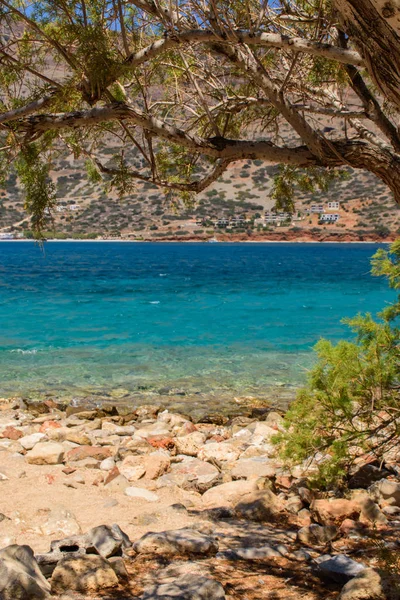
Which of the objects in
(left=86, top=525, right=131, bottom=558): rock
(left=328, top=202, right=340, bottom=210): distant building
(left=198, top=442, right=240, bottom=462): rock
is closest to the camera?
(left=86, top=525, right=131, bottom=558): rock

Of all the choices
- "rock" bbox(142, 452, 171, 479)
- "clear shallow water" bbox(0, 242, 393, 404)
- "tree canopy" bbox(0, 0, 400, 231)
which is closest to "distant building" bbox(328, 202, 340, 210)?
"clear shallow water" bbox(0, 242, 393, 404)

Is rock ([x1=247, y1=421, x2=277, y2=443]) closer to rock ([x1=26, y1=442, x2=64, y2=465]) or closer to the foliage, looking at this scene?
rock ([x1=26, y1=442, x2=64, y2=465])

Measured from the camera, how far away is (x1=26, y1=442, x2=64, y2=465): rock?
6.75 m

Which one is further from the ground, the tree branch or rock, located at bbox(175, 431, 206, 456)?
the tree branch

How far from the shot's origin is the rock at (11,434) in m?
8.00

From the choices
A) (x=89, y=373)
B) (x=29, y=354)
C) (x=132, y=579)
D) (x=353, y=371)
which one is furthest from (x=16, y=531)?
(x=29, y=354)

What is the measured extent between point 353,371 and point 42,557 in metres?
2.51

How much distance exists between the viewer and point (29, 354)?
14.5 metres

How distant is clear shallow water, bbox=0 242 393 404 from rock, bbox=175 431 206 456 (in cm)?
258

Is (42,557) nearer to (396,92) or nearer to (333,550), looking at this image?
(333,550)

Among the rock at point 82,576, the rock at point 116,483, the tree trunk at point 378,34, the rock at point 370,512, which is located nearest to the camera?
the tree trunk at point 378,34

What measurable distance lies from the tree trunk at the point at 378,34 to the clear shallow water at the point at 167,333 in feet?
27.9

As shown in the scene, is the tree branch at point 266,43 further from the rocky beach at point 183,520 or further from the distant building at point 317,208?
the distant building at point 317,208

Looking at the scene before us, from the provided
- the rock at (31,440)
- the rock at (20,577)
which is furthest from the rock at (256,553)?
the rock at (31,440)
